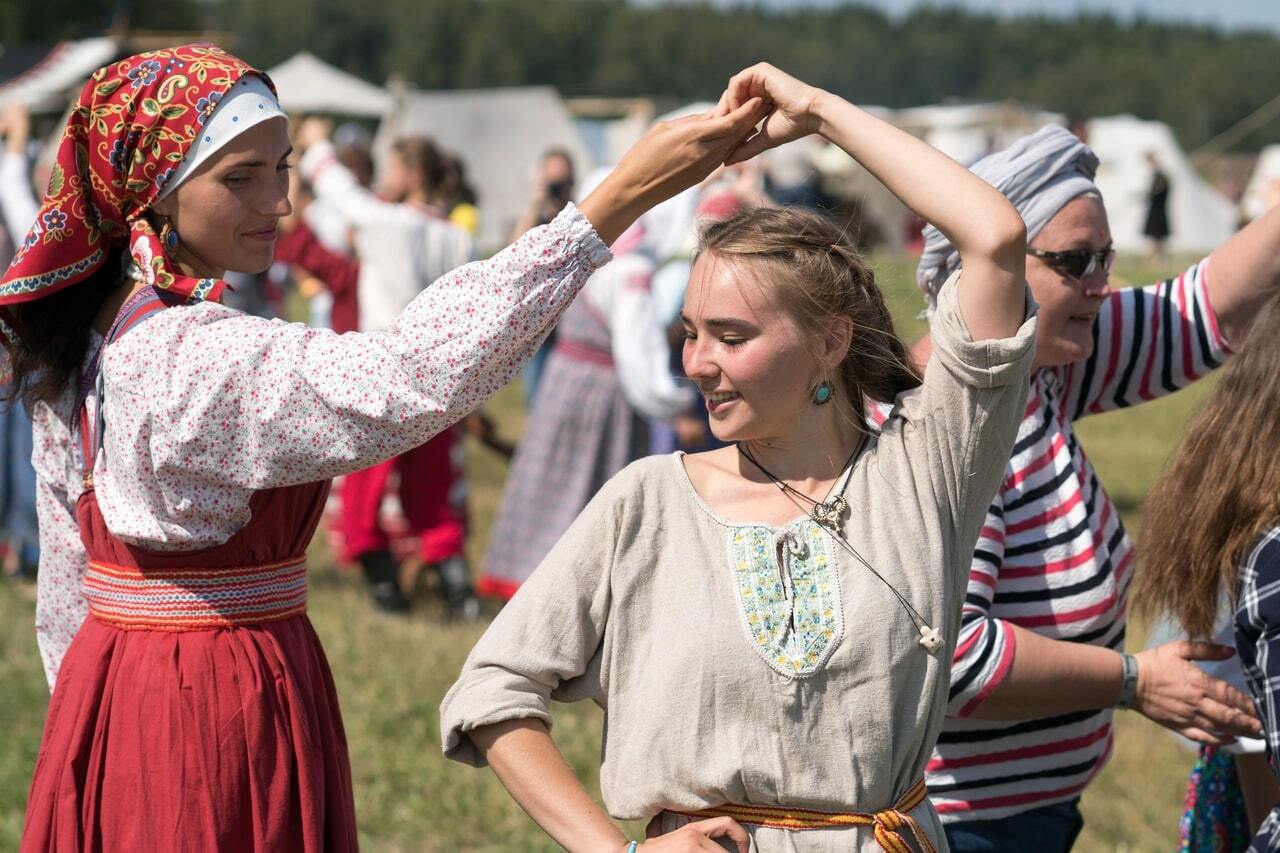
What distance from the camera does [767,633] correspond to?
1867 mm

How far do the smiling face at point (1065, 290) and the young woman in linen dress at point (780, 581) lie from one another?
1.65 feet

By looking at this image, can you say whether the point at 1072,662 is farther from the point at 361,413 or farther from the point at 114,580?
the point at 114,580

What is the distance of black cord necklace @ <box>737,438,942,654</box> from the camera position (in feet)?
6.22

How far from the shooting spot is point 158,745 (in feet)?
7.20

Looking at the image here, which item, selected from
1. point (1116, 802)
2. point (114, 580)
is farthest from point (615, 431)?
point (114, 580)

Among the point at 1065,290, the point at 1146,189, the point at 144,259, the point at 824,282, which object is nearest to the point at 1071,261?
the point at 1065,290

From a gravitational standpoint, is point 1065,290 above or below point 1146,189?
below

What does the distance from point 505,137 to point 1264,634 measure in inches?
1053

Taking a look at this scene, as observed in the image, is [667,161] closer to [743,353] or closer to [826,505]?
[743,353]

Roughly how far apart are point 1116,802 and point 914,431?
106 inches

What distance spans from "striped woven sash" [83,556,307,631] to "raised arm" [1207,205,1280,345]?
1.65 m

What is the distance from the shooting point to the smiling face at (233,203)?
2250mm

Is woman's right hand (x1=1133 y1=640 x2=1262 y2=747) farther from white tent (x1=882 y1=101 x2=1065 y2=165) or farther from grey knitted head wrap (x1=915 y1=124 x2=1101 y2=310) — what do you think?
white tent (x1=882 y1=101 x2=1065 y2=165)

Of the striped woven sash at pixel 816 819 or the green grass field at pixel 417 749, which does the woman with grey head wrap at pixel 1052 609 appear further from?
the green grass field at pixel 417 749
